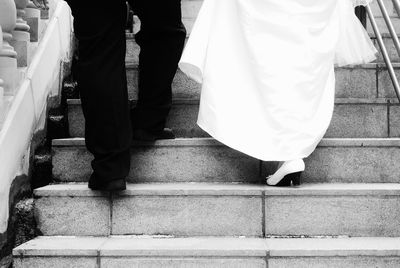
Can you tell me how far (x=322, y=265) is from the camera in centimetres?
205

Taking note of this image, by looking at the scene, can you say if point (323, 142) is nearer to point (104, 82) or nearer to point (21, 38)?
point (104, 82)

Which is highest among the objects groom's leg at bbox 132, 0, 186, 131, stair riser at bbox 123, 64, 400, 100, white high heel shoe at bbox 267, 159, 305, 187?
groom's leg at bbox 132, 0, 186, 131

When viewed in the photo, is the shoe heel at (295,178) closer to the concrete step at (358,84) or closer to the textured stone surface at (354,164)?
the textured stone surface at (354,164)

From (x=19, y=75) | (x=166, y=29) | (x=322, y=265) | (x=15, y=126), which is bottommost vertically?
(x=322, y=265)

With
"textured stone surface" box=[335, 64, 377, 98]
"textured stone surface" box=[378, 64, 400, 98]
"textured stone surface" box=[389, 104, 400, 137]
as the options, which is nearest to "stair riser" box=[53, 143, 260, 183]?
"textured stone surface" box=[389, 104, 400, 137]

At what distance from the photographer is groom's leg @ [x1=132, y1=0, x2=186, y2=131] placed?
8.43ft

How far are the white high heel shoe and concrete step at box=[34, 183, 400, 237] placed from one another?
72 millimetres

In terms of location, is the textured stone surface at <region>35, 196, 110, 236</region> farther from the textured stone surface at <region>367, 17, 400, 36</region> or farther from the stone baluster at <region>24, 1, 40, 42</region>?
the textured stone surface at <region>367, 17, 400, 36</region>

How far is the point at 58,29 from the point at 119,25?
0.98 m

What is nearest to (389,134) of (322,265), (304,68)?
(304,68)

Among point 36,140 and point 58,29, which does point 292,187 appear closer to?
point 36,140

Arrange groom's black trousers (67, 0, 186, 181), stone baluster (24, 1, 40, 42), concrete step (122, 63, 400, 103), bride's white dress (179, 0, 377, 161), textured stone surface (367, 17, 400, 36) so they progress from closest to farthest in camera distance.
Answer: groom's black trousers (67, 0, 186, 181)
bride's white dress (179, 0, 377, 161)
stone baluster (24, 1, 40, 42)
concrete step (122, 63, 400, 103)
textured stone surface (367, 17, 400, 36)

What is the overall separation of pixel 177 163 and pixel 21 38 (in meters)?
0.97

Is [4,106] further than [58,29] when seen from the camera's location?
No
